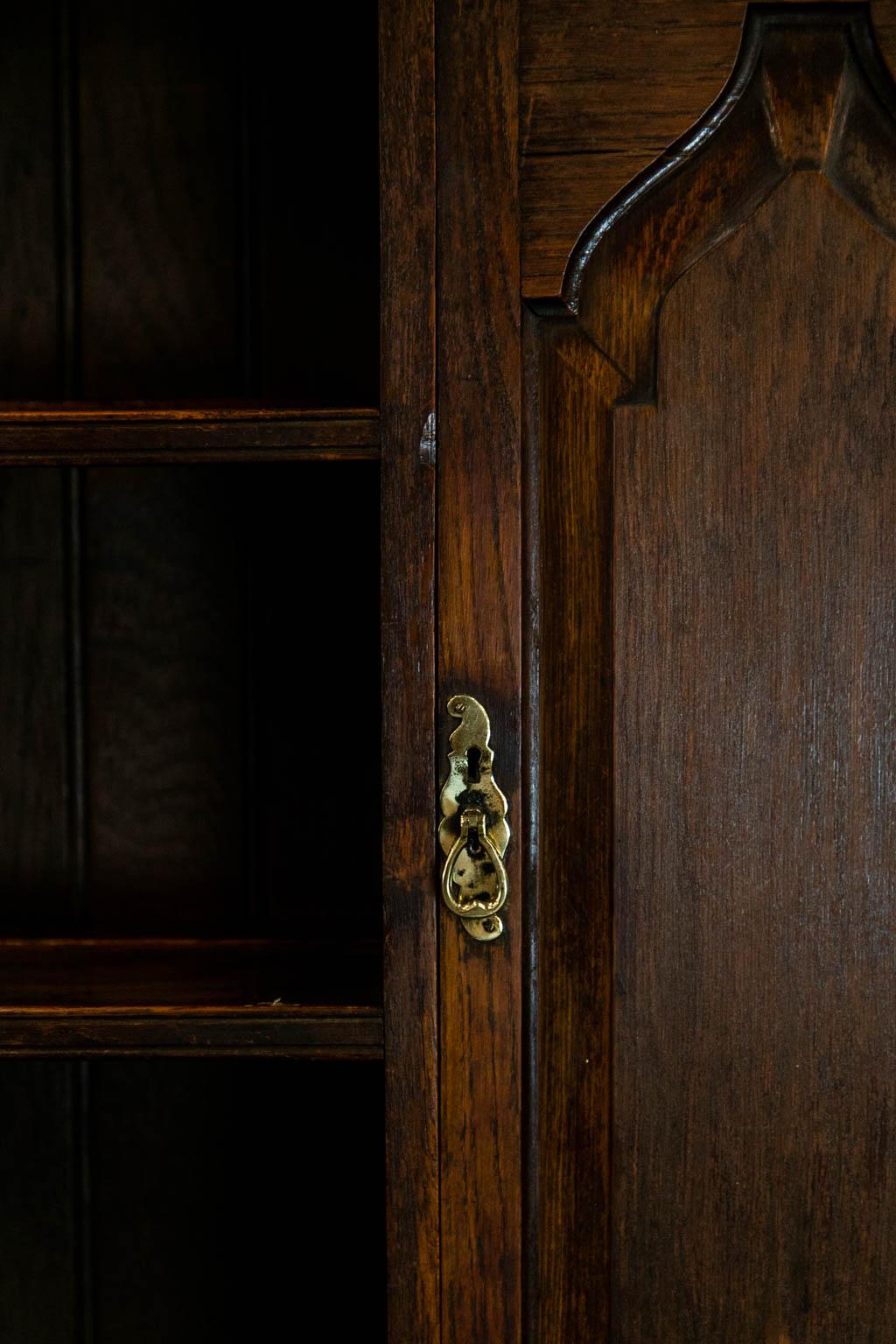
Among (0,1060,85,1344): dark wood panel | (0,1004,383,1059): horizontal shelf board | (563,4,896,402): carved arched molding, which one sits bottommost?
(0,1060,85,1344): dark wood panel

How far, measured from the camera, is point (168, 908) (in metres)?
0.98

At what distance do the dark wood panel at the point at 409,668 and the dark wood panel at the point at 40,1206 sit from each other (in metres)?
0.43

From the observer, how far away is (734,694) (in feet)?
2.24

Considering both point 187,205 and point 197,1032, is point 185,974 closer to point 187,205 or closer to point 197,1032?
point 197,1032

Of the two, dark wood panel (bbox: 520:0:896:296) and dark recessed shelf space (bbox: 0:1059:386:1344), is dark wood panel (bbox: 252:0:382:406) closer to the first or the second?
dark wood panel (bbox: 520:0:896:296)

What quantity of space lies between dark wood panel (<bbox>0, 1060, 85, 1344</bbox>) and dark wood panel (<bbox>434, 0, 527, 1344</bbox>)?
0.45 m

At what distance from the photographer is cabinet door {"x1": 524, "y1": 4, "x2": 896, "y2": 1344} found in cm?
68

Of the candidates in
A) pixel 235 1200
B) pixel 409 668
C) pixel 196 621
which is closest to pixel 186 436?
pixel 409 668

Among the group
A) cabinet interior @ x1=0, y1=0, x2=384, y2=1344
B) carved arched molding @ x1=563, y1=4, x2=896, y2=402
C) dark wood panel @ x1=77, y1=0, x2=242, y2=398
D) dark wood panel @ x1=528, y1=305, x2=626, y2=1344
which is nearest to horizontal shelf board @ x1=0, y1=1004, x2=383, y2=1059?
dark wood panel @ x1=528, y1=305, x2=626, y2=1344

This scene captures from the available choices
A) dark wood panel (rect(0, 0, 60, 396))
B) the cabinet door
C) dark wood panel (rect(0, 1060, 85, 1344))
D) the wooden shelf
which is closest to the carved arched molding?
the cabinet door

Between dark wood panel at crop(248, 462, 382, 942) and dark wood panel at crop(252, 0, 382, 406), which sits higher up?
dark wood panel at crop(252, 0, 382, 406)

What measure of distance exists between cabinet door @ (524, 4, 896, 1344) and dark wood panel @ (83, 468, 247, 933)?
1.25 ft

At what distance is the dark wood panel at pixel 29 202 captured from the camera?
0.98 metres

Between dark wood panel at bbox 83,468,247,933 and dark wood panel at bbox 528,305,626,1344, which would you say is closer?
dark wood panel at bbox 528,305,626,1344
